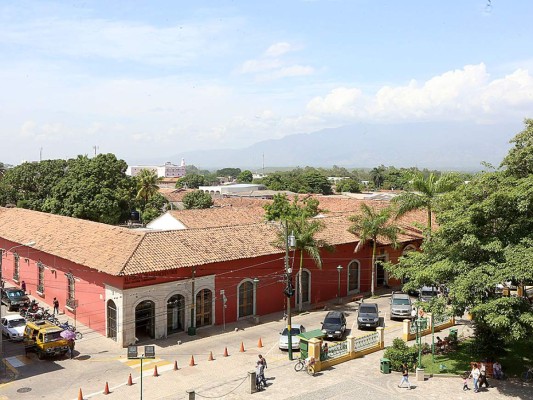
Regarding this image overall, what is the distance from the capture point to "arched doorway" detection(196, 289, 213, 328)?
31.2 m

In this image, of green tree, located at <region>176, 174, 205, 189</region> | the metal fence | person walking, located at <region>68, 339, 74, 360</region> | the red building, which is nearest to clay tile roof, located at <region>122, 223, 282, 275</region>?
the red building

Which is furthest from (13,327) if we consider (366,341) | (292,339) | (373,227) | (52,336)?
(373,227)

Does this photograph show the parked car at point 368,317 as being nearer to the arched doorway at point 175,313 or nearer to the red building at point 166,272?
the red building at point 166,272

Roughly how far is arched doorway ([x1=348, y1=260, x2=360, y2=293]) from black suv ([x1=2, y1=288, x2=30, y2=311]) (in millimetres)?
23738

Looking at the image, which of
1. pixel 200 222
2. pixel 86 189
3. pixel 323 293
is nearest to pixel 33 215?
pixel 86 189

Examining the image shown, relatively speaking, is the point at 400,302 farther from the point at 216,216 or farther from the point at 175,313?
the point at 216,216

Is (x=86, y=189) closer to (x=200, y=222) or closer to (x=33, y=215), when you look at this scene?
(x=33, y=215)

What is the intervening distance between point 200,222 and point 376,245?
15670mm

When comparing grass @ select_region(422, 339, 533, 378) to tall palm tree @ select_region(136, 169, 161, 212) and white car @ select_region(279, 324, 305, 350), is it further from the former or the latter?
tall palm tree @ select_region(136, 169, 161, 212)

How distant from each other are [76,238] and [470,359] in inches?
1027

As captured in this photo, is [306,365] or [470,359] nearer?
[306,365]

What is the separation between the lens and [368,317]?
31.5m

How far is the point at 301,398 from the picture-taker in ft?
70.5

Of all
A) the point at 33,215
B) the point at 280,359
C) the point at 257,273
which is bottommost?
the point at 280,359
